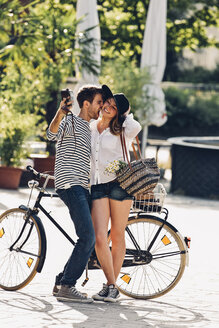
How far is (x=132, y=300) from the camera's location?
5730 mm

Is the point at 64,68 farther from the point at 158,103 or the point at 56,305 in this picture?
the point at 56,305

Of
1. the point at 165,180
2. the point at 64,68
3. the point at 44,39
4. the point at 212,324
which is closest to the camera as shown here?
the point at 212,324

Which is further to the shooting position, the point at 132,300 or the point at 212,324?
the point at 132,300

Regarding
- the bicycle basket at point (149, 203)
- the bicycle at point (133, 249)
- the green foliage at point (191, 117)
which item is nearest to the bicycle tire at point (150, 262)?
the bicycle at point (133, 249)

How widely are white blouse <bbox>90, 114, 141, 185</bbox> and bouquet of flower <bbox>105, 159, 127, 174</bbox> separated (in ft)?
0.08

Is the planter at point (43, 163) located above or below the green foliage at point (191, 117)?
below

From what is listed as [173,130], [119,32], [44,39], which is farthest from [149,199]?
[173,130]

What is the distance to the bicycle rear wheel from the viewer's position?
5.70 meters

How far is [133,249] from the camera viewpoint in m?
5.77

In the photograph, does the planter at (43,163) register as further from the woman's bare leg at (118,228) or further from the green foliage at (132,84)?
the woman's bare leg at (118,228)

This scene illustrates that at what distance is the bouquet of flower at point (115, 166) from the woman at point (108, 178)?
0.9 inches

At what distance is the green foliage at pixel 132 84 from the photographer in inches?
565

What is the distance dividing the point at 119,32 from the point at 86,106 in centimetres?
1586

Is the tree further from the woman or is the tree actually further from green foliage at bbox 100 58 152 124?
the woman
